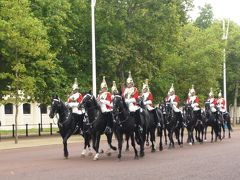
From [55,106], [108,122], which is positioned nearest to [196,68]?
[108,122]

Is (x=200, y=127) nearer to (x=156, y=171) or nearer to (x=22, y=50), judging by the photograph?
(x=22, y=50)

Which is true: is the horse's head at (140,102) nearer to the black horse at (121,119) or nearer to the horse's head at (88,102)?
the black horse at (121,119)

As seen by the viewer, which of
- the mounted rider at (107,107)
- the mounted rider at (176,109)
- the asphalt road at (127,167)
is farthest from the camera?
the mounted rider at (176,109)

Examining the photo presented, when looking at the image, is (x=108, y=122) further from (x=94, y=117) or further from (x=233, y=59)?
(x=233, y=59)

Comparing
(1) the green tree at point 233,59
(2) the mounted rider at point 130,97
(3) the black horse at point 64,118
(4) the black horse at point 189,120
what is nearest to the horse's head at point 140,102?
(2) the mounted rider at point 130,97

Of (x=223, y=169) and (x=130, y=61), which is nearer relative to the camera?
(x=223, y=169)

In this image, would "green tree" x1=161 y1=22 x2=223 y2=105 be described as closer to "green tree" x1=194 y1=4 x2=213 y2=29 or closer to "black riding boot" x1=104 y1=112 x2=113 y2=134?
"black riding boot" x1=104 y1=112 x2=113 y2=134

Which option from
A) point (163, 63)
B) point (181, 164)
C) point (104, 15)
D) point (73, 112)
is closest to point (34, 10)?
point (104, 15)

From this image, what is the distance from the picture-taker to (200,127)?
28.8 metres

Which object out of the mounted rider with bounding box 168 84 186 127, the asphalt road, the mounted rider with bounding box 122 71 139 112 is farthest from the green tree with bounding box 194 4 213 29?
the mounted rider with bounding box 122 71 139 112

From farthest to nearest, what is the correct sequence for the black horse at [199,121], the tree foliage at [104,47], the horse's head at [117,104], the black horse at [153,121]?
the tree foliage at [104,47], the black horse at [199,121], the black horse at [153,121], the horse's head at [117,104]

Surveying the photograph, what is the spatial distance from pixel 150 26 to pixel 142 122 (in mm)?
23833

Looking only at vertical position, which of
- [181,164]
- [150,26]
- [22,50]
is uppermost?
[150,26]

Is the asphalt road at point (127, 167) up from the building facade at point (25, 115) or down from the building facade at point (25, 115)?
down
